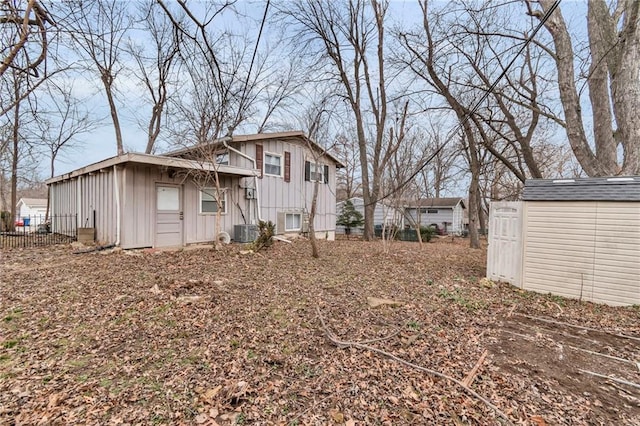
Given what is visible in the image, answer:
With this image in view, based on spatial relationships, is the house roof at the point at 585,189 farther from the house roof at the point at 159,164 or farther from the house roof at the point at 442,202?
the house roof at the point at 442,202

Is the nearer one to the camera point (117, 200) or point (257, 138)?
point (117, 200)

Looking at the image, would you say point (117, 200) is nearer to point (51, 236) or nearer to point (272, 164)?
point (272, 164)

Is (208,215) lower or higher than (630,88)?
lower

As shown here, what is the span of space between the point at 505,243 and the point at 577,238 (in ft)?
3.78

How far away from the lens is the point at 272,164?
38.1 feet

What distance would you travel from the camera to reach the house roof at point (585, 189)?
4789 millimetres

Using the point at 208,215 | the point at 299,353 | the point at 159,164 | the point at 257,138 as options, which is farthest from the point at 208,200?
the point at 299,353

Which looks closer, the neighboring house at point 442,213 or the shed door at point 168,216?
the shed door at point 168,216

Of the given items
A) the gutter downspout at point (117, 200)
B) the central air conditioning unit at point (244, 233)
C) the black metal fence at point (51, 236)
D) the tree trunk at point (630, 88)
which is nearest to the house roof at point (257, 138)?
the gutter downspout at point (117, 200)

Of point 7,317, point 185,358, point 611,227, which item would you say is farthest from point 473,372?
point 7,317

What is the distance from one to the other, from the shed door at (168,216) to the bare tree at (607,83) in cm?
→ 978

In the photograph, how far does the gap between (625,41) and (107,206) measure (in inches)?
487

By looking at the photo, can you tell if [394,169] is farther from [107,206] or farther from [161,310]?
[161,310]

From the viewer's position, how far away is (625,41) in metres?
5.65
